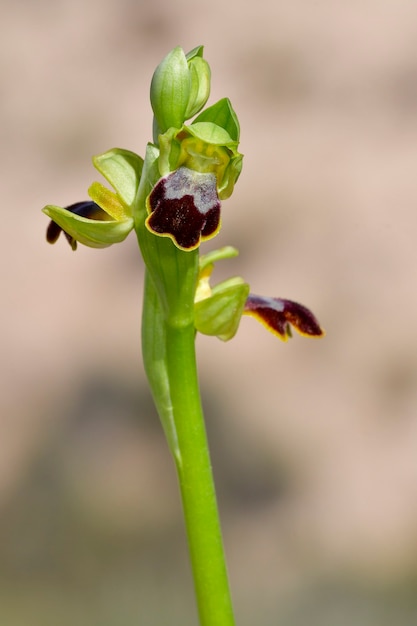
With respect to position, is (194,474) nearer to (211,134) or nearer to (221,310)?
(221,310)

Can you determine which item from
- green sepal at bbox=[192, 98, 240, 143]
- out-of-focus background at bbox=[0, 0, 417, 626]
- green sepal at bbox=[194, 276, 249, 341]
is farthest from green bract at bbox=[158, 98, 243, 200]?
out-of-focus background at bbox=[0, 0, 417, 626]

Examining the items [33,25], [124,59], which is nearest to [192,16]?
[124,59]

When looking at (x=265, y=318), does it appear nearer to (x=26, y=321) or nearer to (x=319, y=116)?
(x=26, y=321)

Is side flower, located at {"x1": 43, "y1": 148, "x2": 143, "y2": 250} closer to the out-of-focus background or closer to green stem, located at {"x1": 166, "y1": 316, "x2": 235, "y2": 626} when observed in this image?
green stem, located at {"x1": 166, "y1": 316, "x2": 235, "y2": 626}

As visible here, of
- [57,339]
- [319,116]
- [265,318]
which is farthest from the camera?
[319,116]

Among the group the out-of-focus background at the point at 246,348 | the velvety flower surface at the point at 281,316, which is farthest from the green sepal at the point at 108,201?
the out-of-focus background at the point at 246,348

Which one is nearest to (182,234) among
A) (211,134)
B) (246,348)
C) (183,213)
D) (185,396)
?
(183,213)

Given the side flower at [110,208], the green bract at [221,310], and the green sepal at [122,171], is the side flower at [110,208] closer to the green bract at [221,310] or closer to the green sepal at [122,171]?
the green sepal at [122,171]
